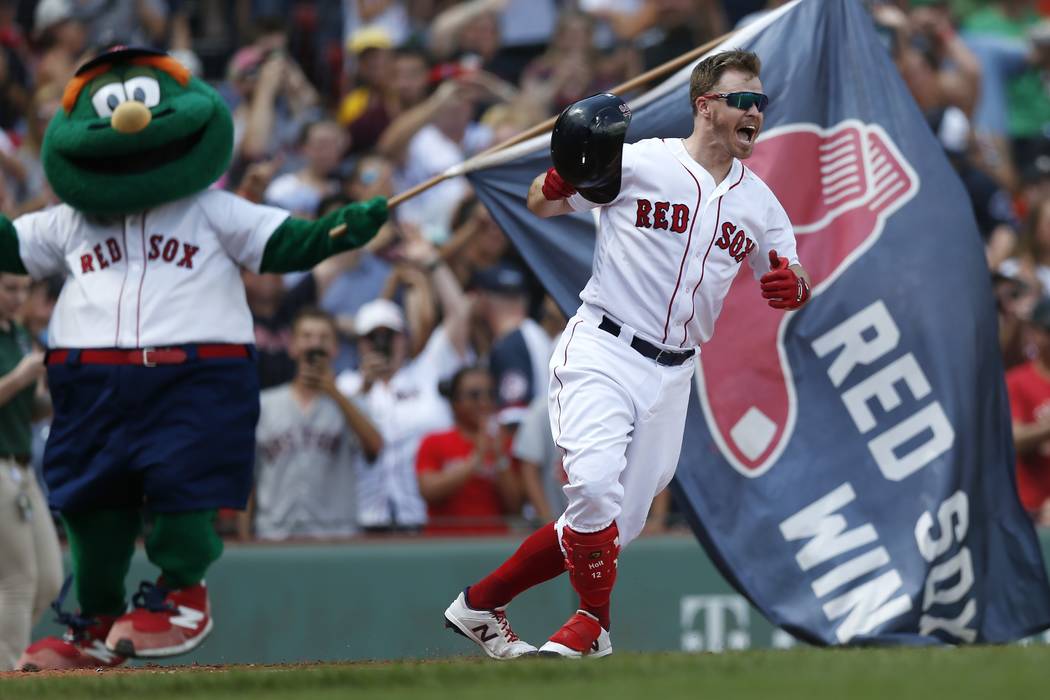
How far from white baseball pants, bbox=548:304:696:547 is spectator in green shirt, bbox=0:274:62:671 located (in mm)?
2506

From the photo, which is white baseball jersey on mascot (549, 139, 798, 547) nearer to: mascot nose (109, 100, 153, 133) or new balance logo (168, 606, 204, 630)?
new balance logo (168, 606, 204, 630)

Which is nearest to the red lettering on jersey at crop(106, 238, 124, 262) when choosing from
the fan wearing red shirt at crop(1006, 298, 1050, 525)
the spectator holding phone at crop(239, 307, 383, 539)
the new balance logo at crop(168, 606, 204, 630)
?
the new balance logo at crop(168, 606, 204, 630)

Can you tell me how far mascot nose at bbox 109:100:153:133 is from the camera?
6555 mm

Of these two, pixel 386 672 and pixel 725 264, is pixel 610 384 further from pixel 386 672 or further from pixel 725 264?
pixel 386 672

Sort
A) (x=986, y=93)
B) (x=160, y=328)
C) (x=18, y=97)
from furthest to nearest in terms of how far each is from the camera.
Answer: (x=986, y=93) < (x=18, y=97) < (x=160, y=328)

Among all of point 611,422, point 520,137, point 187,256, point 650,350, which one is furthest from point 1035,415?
point 187,256

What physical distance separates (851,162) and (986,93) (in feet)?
20.2

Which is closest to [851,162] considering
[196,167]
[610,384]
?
[610,384]

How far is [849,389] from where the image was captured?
23.9 feet

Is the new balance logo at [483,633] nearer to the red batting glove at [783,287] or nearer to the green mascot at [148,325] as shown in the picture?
the green mascot at [148,325]

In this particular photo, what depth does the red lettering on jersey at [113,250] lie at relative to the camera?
6.67 m

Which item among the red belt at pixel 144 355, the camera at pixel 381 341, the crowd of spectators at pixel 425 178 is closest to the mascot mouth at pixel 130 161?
the red belt at pixel 144 355

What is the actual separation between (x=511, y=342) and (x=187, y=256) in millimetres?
3371

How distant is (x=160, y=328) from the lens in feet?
21.6
